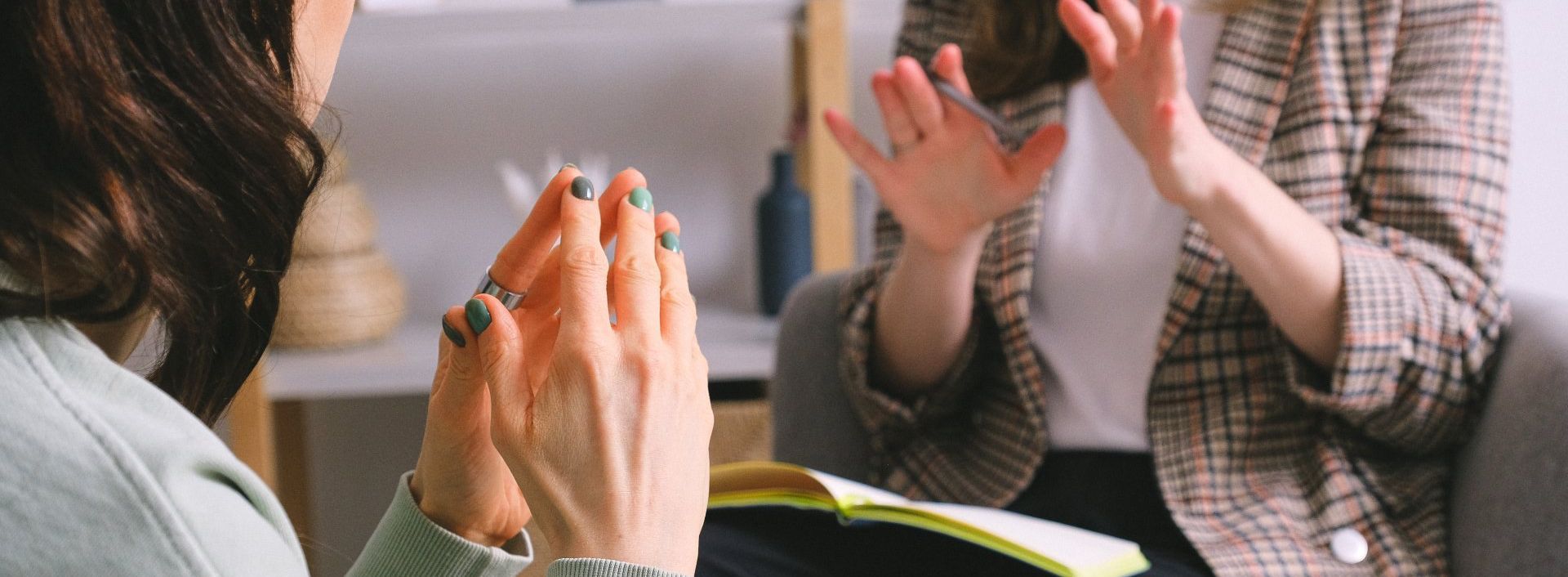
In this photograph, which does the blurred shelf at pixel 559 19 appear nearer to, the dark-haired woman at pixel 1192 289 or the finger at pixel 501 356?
the dark-haired woman at pixel 1192 289

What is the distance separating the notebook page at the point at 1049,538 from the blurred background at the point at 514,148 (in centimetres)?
100

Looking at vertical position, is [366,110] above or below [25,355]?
below

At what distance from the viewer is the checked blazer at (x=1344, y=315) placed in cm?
87

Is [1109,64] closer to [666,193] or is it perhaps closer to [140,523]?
[140,523]

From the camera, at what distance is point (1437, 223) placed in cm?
91

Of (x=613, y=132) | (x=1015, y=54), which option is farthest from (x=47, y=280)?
(x=613, y=132)

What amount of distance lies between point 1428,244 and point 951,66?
0.39 meters

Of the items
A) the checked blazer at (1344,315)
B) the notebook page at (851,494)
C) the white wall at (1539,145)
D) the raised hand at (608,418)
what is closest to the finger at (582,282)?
the raised hand at (608,418)

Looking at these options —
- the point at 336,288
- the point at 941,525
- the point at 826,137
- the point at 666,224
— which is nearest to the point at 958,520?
the point at 941,525

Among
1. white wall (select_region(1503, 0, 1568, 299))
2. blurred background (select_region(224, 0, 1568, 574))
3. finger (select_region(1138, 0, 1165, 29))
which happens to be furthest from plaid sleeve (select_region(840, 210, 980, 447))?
white wall (select_region(1503, 0, 1568, 299))

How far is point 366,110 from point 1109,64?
4.74ft

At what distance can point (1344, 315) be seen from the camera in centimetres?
87

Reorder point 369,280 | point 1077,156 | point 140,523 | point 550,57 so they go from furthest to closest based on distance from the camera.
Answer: point 550,57, point 369,280, point 1077,156, point 140,523

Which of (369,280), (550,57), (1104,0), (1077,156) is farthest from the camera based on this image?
(550,57)
